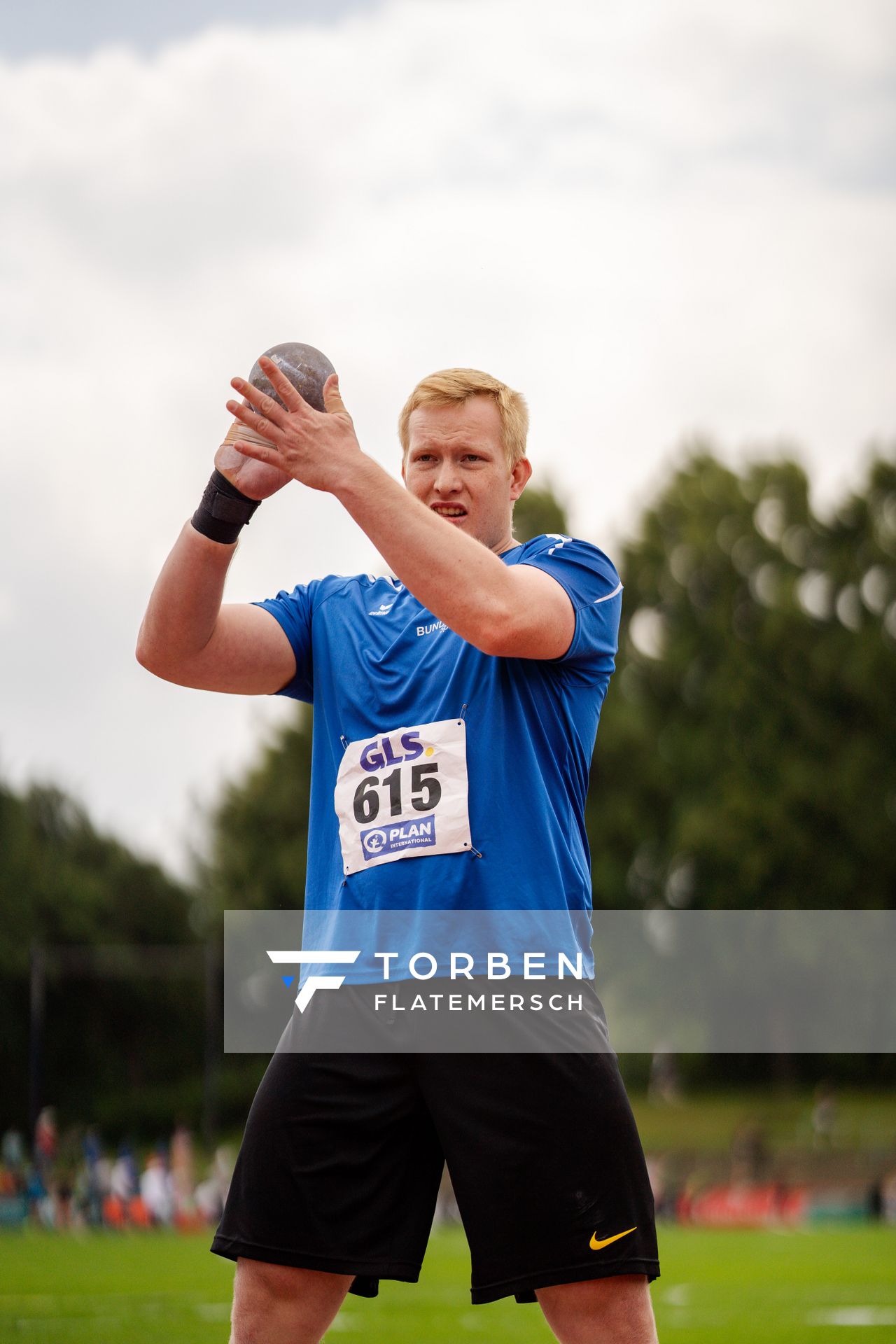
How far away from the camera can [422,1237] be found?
10.6ft

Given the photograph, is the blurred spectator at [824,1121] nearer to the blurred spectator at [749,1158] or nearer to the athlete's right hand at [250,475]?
the blurred spectator at [749,1158]

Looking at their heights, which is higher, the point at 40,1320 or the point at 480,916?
the point at 480,916

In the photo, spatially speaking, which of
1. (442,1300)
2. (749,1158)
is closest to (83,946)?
(749,1158)

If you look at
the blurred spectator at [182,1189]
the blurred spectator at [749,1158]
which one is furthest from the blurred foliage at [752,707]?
the blurred spectator at [182,1189]

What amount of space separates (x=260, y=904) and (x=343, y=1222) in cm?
3655

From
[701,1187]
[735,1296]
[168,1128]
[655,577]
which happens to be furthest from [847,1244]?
[168,1128]

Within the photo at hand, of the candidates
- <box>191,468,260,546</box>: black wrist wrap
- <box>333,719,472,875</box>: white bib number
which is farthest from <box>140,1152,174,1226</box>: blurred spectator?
<box>191,468,260,546</box>: black wrist wrap

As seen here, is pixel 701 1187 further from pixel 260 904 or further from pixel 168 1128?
pixel 168 1128

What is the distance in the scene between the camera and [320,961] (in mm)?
3348

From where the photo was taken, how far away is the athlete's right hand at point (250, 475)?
11.0 feet

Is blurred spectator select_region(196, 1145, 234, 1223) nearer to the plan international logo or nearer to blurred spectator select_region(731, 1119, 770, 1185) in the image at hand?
→ blurred spectator select_region(731, 1119, 770, 1185)

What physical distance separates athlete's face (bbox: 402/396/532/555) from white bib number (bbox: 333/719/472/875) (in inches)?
21.8

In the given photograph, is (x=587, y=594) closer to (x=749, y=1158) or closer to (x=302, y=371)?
(x=302, y=371)

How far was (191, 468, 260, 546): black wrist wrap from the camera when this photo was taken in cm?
339
